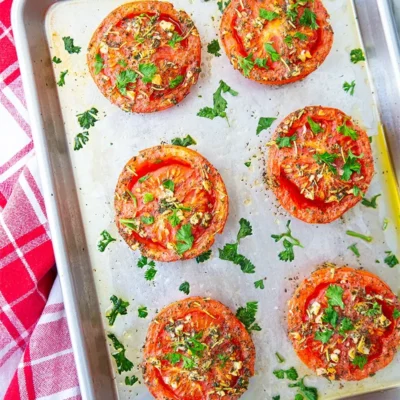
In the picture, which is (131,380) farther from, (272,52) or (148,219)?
(272,52)

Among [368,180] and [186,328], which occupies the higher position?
[368,180]

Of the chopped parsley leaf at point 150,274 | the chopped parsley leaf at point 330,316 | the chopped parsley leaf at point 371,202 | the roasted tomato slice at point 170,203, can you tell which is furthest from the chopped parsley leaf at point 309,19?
the chopped parsley leaf at point 150,274

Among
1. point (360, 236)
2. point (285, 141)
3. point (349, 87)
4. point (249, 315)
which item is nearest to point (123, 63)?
point (285, 141)

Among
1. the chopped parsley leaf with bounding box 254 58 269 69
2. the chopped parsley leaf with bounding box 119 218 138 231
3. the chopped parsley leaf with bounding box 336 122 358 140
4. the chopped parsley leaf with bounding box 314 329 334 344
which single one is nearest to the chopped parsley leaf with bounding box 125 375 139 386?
the chopped parsley leaf with bounding box 119 218 138 231

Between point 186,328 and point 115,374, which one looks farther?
point 115,374

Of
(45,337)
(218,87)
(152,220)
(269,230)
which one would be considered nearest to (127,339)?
(45,337)

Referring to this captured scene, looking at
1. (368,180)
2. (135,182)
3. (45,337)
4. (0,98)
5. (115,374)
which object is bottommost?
(115,374)

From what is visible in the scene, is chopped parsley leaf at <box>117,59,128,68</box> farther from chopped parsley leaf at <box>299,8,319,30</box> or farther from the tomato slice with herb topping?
the tomato slice with herb topping

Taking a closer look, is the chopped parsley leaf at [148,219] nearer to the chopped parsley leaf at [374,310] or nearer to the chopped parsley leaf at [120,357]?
the chopped parsley leaf at [120,357]

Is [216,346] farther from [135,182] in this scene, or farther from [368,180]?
[368,180]
